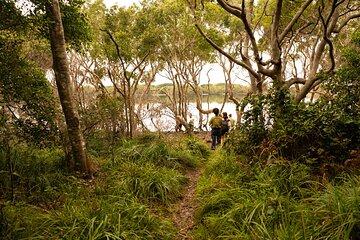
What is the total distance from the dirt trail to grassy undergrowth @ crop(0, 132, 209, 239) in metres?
0.18

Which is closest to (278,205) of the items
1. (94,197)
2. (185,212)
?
(185,212)

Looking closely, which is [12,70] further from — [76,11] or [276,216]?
[276,216]

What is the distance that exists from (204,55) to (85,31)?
15.1 m

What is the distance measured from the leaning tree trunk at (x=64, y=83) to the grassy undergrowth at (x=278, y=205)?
269cm

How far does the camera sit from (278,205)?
4.53 metres

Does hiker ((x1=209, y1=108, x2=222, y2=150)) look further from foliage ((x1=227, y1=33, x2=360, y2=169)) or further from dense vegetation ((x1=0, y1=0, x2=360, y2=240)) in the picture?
foliage ((x1=227, y1=33, x2=360, y2=169))

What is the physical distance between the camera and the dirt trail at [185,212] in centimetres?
530

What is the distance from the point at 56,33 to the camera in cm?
656

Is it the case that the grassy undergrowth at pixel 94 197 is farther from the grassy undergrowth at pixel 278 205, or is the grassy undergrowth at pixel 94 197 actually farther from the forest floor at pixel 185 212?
the grassy undergrowth at pixel 278 205

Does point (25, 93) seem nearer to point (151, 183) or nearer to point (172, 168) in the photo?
point (151, 183)

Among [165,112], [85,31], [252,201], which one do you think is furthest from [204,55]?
[252,201]

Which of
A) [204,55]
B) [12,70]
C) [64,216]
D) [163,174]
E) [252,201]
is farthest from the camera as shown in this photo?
[204,55]

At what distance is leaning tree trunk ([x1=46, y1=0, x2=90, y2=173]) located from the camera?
6.55 metres

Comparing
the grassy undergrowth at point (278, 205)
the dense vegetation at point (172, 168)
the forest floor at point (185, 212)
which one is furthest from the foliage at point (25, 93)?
the grassy undergrowth at point (278, 205)
